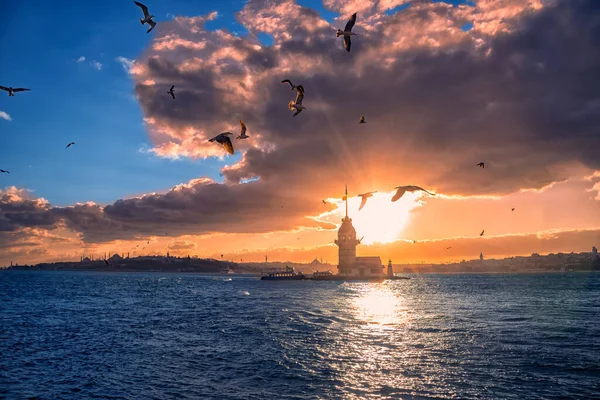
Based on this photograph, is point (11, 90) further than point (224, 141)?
Yes

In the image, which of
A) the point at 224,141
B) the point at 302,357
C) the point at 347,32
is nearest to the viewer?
the point at 224,141

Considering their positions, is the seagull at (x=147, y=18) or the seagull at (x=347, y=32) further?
the seagull at (x=147, y=18)


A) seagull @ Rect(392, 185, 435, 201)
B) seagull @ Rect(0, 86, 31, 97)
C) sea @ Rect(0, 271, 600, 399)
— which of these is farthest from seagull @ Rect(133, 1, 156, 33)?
sea @ Rect(0, 271, 600, 399)

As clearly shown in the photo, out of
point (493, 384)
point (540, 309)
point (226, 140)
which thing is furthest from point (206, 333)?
point (540, 309)

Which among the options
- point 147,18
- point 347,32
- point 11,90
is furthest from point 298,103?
point 11,90

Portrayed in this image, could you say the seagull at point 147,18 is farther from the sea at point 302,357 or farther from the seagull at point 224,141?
the sea at point 302,357

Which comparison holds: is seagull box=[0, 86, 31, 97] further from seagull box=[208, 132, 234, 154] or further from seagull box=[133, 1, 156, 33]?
seagull box=[208, 132, 234, 154]

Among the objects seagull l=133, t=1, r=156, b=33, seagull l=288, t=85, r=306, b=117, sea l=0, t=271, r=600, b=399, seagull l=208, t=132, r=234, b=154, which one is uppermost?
seagull l=133, t=1, r=156, b=33

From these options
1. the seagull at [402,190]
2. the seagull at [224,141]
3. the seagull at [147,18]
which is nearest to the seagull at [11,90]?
the seagull at [147,18]

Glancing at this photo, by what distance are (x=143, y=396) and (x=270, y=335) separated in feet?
62.1

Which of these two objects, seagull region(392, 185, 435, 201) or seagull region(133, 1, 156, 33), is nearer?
seagull region(392, 185, 435, 201)

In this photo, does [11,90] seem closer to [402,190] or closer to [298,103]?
[298,103]

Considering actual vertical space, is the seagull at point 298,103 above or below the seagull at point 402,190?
above

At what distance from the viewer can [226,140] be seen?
57.2 ft
